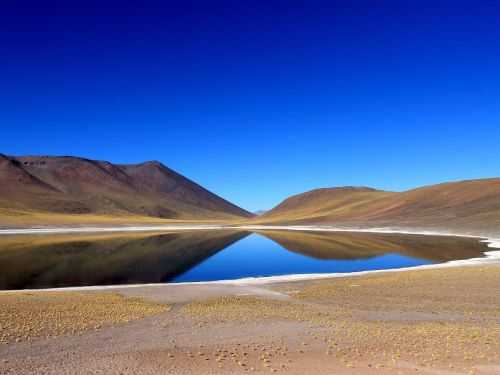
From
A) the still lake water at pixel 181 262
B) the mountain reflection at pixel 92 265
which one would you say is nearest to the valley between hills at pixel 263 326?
the mountain reflection at pixel 92 265

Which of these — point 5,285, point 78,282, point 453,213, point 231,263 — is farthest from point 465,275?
point 453,213

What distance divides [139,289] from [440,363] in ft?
53.6

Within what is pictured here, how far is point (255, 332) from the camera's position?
1346cm

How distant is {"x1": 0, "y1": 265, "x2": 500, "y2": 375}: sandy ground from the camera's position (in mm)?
10555

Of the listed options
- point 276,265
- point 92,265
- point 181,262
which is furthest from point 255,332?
point 181,262

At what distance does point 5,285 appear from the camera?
89.6ft

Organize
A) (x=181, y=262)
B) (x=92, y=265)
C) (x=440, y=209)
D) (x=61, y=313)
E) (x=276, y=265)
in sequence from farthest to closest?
1. (x=440, y=209)
2. (x=181, y=262)
3. (x=276, y=265)
4. (x=92, y=265)
5. (x=61, y=313)

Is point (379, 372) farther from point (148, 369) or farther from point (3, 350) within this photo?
point (3, 350)

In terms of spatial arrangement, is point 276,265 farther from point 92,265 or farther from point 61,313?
point 61,313

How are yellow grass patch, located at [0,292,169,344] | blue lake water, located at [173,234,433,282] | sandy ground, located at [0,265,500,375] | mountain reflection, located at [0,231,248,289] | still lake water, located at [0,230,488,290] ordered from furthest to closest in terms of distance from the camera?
blue lake water, located at [173,234,433,282], still lake water, located at [0,230,488,290], mountain reflection, located at [0,231,248,289], yellow grass patch, located at [0,292,169,344], sandy ground, located at [0,265,500,375]

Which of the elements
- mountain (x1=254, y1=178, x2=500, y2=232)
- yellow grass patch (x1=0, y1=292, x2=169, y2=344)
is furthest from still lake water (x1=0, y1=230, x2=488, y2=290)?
mountain (x1=254, y1=178, x2=500, y2=232)

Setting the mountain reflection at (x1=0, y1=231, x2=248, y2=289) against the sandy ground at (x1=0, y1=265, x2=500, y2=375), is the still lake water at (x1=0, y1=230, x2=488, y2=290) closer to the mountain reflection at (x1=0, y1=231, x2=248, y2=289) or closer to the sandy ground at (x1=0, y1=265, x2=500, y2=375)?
the mountain reflection at (x1=0, y1=231, x2=248, y2=289)

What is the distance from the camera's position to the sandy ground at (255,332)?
10555 mm

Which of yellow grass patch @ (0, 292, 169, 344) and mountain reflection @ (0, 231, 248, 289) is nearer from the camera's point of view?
yellow grass patch @ (0, 292, 169, 344)
